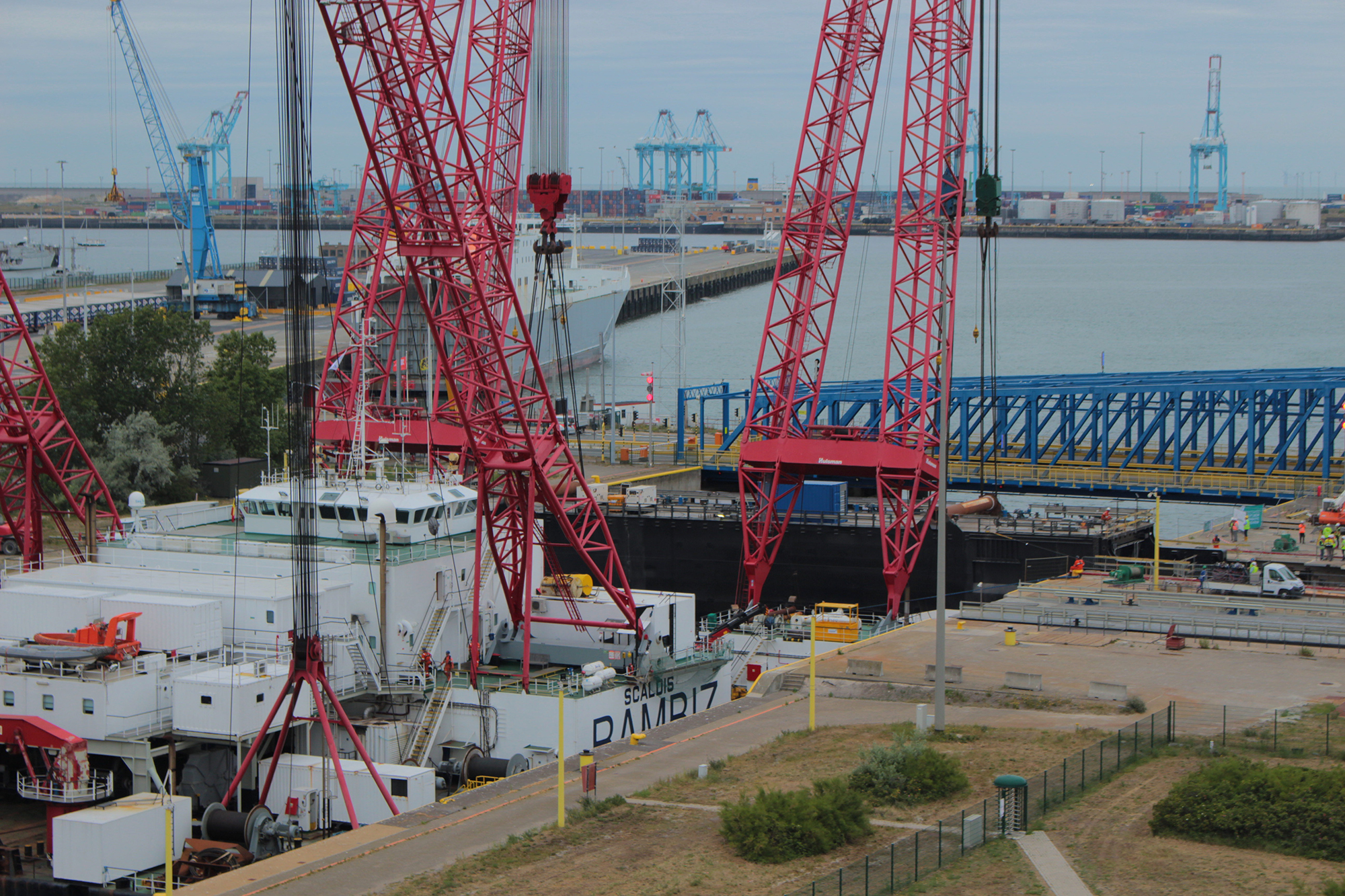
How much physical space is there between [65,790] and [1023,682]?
1991 cm

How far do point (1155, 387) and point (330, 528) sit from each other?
4763 cm

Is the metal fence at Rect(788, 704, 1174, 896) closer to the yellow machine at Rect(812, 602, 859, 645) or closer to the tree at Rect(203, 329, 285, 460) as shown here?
the yellow machine at Rect(812, 602, 859, 645)

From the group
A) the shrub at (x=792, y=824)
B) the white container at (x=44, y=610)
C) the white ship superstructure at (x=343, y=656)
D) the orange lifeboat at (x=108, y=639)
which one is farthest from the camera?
the white container at (x=44, y=610)

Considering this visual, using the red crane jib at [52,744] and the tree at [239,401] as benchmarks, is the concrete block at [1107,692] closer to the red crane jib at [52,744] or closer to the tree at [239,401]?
the red crane jib at [52,744]

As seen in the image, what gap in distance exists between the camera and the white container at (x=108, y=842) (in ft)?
92.8

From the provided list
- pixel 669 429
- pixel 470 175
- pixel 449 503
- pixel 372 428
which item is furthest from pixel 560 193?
pixel 669 429

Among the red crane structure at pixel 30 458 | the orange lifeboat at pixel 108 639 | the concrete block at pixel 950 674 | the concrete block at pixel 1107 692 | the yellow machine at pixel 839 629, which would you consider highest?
the red crane structure at pixel 30 458

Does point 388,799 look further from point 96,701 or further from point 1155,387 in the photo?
point 1155,387

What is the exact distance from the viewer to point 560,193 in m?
44.5

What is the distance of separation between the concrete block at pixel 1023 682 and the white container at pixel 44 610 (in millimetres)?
19840

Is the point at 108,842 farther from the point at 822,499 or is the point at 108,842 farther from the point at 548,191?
the point at 822,499

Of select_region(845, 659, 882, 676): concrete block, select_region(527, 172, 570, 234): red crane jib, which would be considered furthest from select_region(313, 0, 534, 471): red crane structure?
select_region(845, 659, 882, 676): concrete block

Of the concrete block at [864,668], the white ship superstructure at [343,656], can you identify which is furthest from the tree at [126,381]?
the concrete block at [864,668]

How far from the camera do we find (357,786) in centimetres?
3152
